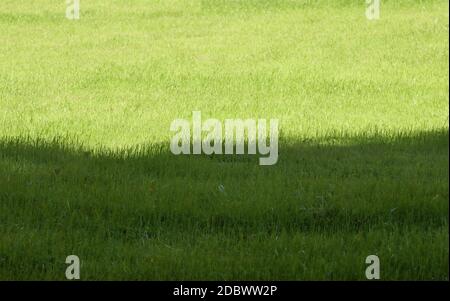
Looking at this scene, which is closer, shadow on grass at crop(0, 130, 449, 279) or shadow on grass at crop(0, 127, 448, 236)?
shadow on grass at crop(0, 130, 449, 279)

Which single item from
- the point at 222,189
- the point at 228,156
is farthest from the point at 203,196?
the point at 228,156

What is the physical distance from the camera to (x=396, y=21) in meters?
23.5

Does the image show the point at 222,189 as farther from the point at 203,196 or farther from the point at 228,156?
the point at 228,156

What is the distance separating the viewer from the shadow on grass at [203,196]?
766cm

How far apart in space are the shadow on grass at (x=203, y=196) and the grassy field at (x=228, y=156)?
25 millimetres

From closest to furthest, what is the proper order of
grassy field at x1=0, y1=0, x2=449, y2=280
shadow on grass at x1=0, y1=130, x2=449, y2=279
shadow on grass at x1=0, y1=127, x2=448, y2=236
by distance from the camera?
grassy field at x1=0, y1=0, x2=449, y2=280
shadow on grass at x1=0, y1=130, x2=449, y2=279
shadow on grass at x1=0, y1=127, x2=448, y2=236

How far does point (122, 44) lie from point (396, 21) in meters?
7.10

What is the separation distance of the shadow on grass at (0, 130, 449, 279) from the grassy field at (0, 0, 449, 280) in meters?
0.02

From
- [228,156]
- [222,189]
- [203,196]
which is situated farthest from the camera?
[228,156]

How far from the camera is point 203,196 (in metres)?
8.62

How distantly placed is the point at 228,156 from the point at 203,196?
2.39m

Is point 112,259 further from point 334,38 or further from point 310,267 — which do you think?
point 334,38

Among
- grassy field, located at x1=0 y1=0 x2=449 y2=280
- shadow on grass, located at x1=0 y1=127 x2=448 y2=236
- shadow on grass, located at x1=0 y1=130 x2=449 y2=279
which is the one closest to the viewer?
grassy field, located at x1=0 y1=0 x2=449 y2=280

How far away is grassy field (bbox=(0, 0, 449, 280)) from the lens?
277 inches
